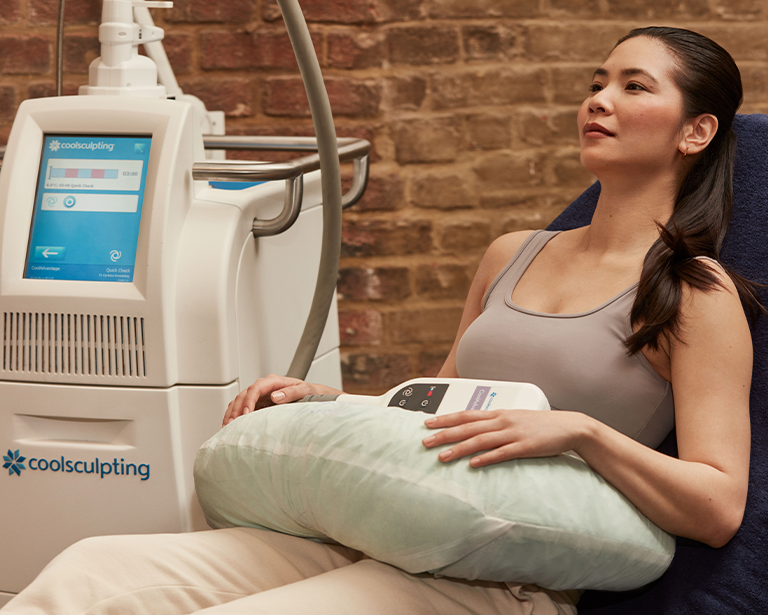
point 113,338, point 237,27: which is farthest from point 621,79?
point 237,27

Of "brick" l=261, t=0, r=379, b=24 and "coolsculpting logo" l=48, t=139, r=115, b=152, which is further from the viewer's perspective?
"brick" l=261, t=0, r=379, b=24

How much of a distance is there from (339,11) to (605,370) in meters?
1.32

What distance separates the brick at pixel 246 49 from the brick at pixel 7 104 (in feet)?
1.53

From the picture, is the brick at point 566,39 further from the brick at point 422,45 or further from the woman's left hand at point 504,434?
the woman's left hand at point 504,434

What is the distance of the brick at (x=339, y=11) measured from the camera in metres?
1.95

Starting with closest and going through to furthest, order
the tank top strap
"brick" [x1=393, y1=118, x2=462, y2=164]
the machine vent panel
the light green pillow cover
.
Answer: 1. the light green pillow cover
2. the machine vent panel
3. the tank top strap
4. "brick" [x1=393, y1=118, x2=462, y2=164]

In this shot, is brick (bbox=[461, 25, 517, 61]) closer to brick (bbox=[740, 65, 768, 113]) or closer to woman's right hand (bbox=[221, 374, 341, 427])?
brick (bbox=[740, 65, 768, 113])

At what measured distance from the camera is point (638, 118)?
1065 millimetres

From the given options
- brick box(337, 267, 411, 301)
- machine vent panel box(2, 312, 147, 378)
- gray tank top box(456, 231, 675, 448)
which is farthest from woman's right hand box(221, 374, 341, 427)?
brick box(337, 267, 411, 301)

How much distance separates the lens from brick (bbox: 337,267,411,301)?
6.74 ft

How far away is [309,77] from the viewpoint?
3.87 feet

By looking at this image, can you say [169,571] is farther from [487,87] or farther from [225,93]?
[487,87]

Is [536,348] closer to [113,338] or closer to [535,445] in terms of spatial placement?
[535,445]

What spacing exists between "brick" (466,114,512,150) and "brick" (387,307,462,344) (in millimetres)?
427
